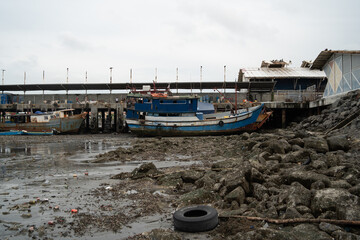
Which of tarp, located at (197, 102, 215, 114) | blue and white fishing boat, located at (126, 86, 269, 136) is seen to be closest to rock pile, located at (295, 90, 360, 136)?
blue and white fishing boat, located at (126, 86, 269, 136)

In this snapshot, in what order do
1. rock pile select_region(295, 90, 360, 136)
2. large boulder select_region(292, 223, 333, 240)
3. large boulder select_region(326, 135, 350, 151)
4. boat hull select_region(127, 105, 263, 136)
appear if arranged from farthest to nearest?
boat hull select_region(127, 105, 263, 136)
rock pile select_region(295, 90, 360, 136)
large boulder select_region(326, 135, 350, 151)
large boulder select_region(292, 223, 333, 240)

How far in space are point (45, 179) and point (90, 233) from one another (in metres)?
5.17

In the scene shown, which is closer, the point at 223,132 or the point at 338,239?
the point at 338,239

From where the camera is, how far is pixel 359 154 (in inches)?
351

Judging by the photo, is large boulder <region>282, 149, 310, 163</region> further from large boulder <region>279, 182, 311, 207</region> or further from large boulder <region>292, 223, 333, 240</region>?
large boulder <region>292, 223, 333, 240</region>

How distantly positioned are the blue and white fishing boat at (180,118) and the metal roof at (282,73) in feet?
36.3

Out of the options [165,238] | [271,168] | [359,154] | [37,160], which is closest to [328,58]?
[359,154]

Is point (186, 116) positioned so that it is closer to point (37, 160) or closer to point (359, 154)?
point (37, 160)

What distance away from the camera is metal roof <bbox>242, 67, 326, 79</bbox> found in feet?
121

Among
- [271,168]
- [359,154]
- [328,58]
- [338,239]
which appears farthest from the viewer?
[328,58]

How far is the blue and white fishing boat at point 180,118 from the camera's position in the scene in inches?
1066

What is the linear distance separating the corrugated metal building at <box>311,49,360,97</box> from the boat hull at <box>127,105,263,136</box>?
22.0 ft

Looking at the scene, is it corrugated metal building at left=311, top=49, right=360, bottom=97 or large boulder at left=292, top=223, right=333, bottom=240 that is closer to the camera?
large boulder at left=292, top=223, right=333, bottom=240

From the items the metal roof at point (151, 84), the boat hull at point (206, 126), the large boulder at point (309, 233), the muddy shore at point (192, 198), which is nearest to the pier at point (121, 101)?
the metal roof at point (151, 84)
